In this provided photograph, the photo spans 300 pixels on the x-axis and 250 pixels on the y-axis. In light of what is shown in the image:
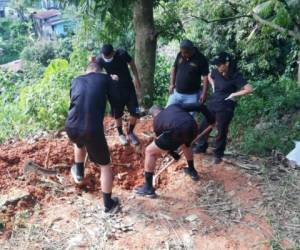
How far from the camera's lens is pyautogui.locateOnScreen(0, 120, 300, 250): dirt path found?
14.2ft

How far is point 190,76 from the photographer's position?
242 inches

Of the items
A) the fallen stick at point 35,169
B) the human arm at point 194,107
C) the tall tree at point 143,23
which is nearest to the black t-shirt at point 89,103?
the human arm at point 194,107

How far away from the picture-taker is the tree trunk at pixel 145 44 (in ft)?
25.2

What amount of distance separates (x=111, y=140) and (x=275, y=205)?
2604mm

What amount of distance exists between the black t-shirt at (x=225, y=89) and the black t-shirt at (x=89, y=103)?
5.05 ft

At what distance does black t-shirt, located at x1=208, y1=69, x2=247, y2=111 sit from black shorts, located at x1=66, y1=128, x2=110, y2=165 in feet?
5.47

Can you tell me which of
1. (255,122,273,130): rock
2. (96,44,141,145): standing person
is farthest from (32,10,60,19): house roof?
(96,44,141,145): standing person

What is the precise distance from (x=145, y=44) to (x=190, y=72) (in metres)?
1.99

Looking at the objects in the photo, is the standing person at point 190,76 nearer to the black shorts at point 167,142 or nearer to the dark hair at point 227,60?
the dark hair at point 227,60

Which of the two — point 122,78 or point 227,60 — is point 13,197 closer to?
point 122,78

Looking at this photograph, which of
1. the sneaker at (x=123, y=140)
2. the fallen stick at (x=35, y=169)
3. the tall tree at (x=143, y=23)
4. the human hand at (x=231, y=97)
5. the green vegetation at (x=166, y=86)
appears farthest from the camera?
the tall tree at (x=143, y=23)

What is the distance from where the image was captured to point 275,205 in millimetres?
4973

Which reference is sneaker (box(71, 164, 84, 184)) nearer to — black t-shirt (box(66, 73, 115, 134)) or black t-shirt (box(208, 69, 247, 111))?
black t-shirt (box(66, 73, 115, 134))

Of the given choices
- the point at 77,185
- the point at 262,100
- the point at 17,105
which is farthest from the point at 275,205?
the point at 17,105
